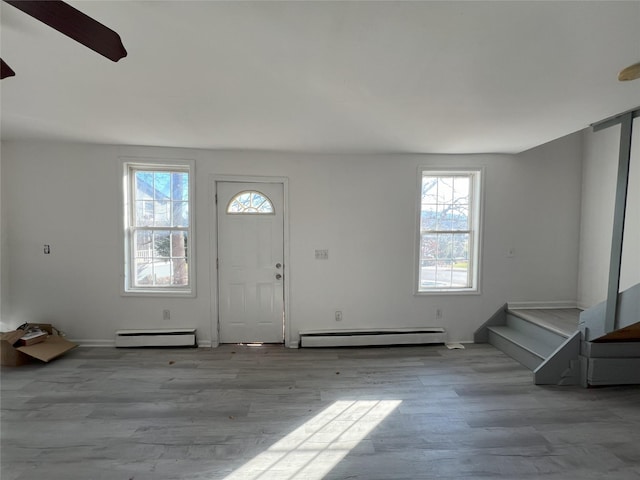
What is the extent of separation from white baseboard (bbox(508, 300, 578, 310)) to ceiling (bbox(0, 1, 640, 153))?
2.10m

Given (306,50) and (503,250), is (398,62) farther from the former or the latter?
(503,250)

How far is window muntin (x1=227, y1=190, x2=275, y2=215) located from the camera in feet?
11.3

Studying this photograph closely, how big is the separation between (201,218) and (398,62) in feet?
8.91

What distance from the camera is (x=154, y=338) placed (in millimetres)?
3291

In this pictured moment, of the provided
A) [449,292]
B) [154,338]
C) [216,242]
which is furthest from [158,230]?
[449,292]

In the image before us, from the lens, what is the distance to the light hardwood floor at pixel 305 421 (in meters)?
1.68

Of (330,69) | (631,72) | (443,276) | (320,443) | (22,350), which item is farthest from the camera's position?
(443,276)

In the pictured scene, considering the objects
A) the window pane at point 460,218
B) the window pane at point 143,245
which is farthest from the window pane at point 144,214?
the window pane at point 460,218

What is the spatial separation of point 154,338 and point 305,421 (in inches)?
87.5

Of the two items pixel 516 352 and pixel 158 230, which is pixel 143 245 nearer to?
pixel 158 230

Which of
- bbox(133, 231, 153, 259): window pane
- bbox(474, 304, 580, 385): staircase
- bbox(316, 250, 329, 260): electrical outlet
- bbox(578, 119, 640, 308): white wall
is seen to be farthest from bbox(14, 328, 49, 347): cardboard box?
bbox(578, 119, 640, 308): white wall

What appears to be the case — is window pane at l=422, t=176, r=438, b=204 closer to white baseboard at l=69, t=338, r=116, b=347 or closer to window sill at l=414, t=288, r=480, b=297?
window sill at l=414, t=288, r=480, b=297

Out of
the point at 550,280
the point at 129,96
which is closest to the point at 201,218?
the point at 129,96

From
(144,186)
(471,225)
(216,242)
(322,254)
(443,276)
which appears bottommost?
(443,276)
